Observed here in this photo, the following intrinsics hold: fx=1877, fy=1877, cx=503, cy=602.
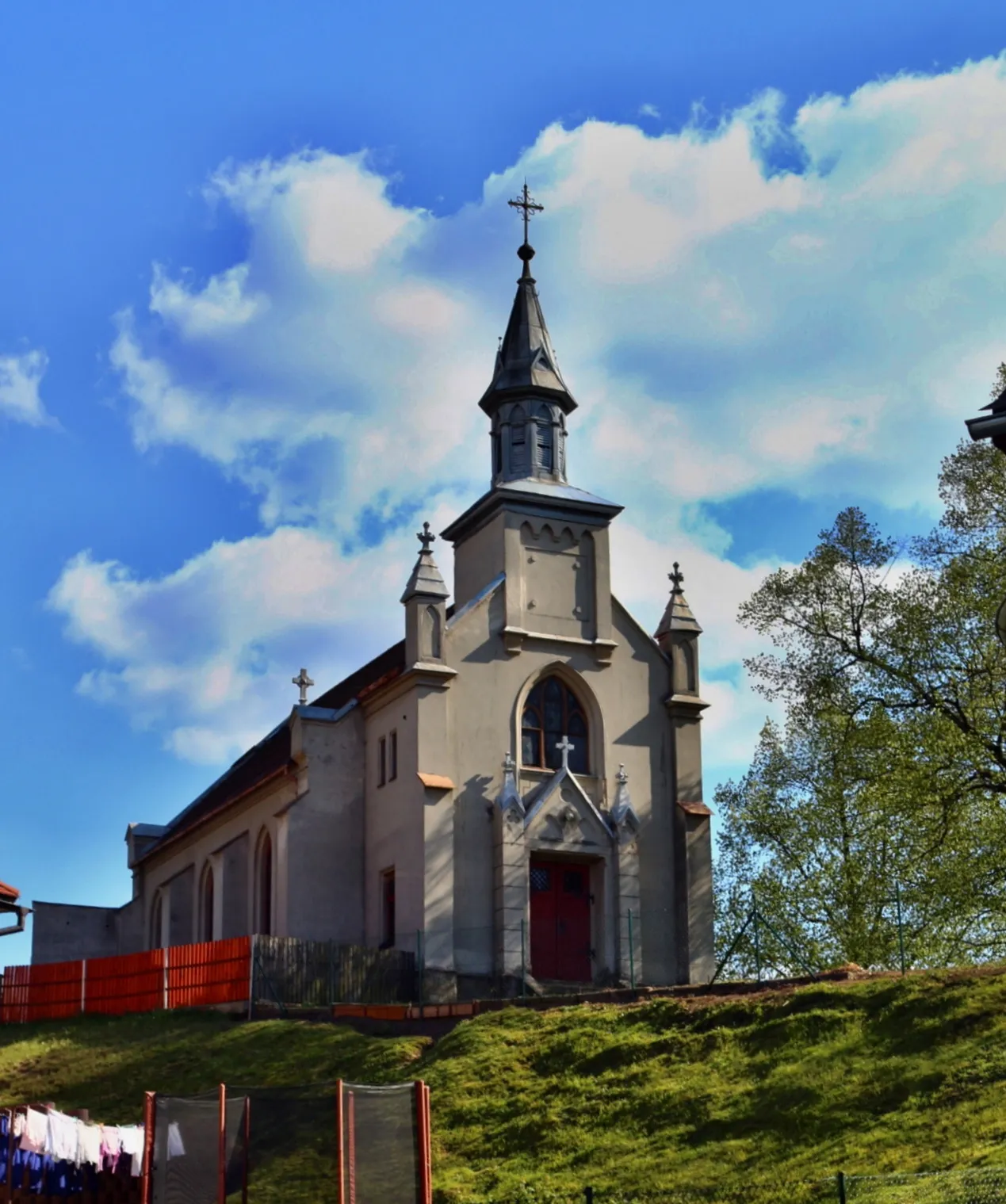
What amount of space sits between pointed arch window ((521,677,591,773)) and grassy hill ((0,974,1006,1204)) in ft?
35.5

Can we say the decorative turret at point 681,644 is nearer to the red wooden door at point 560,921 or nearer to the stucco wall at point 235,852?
the red wooden door at point 560,921

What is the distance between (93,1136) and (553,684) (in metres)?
23.5

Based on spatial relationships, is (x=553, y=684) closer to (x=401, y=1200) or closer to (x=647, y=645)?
(x=647, y=645)

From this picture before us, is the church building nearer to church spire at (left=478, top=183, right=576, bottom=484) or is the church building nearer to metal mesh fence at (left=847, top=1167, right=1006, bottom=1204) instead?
church spire at (left=478, top=183, right=576, bottom=484)

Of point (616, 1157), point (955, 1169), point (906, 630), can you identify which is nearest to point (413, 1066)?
point (616, 1157)

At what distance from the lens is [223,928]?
4825 centimetres

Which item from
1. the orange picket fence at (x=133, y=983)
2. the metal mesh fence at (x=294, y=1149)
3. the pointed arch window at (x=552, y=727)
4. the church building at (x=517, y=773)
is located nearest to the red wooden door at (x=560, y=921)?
the church building at (x=517, y=773)

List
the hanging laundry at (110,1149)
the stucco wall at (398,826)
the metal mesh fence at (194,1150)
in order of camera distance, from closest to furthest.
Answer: the metal mesh fence at (194,1150) → the hanging laundry at (110,1149) → the stucco wall at (398,826)

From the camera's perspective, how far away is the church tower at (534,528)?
44.0 m

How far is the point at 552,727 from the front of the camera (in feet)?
143

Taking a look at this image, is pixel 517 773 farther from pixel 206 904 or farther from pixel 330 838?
pixel 206 904

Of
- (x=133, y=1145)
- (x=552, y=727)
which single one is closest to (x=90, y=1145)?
(x=133, y=1145)

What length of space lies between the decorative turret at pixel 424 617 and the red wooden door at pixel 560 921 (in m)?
5.29

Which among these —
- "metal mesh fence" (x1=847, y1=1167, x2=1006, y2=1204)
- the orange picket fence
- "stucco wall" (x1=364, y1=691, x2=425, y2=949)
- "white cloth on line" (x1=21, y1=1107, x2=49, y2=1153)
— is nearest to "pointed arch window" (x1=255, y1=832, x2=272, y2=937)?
"stucco wall" (x1=364, y1=691, x2=425, y2=949)
